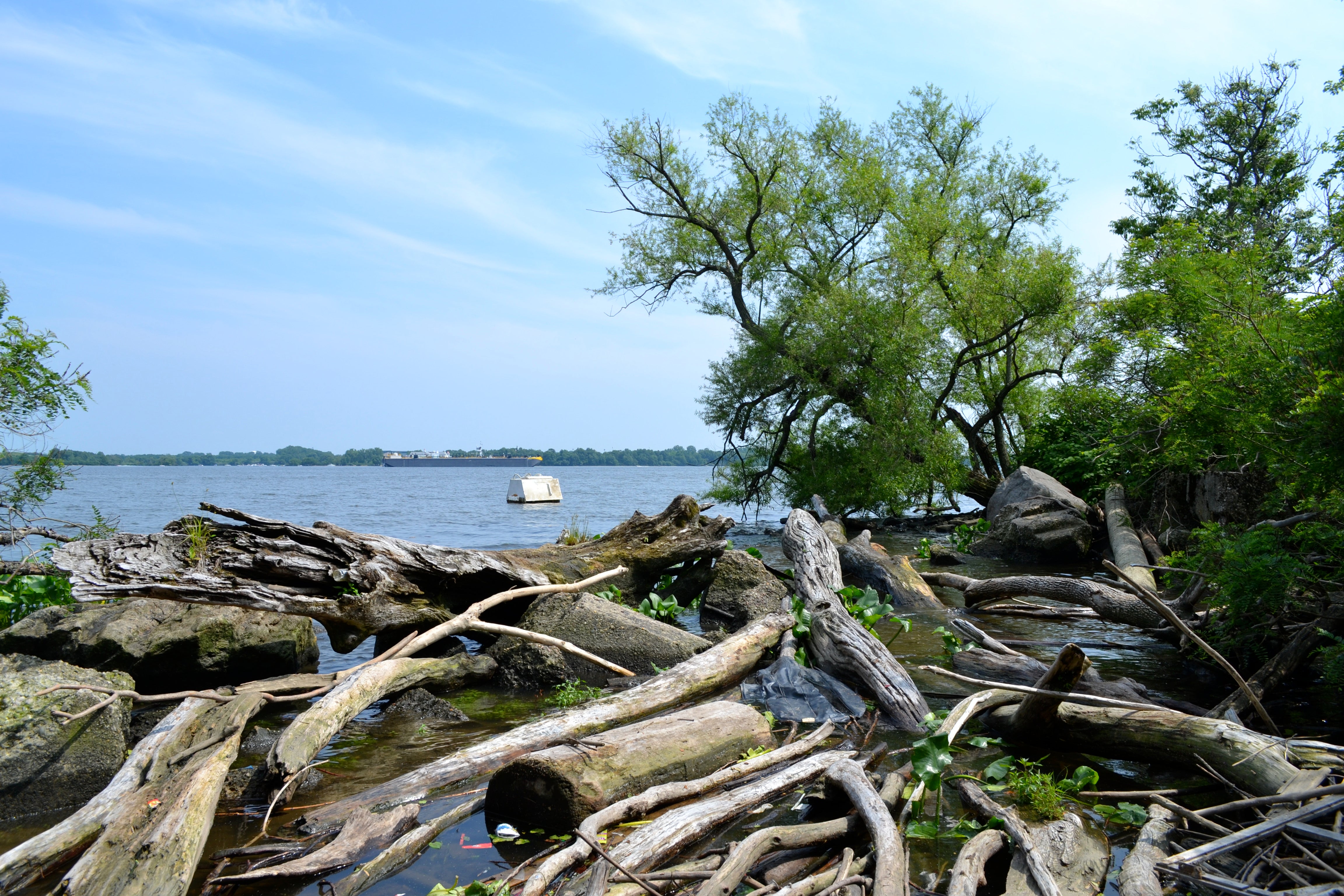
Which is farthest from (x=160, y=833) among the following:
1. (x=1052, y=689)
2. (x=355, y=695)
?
(x=1052, y=689)

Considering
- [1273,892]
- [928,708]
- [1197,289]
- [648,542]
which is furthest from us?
[648,542]

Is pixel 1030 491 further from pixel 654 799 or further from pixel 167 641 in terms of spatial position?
pixel 167 641

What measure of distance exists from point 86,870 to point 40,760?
5.97ft

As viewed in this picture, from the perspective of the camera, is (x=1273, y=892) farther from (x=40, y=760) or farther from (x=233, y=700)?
(x=40, y=760)

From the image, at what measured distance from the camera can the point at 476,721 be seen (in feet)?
21.5

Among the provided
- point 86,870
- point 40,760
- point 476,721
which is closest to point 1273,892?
point 86,870

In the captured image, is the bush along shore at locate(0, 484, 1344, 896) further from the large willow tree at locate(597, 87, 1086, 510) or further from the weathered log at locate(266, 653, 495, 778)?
the large willow tree at locate(597, 87, 1086, 510)

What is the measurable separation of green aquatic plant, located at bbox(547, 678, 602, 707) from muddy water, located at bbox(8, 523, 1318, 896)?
0.13 m

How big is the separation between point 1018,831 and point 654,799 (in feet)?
5.89

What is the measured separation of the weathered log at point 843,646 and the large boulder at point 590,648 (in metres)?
1.24

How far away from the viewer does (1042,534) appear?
52.0 feet

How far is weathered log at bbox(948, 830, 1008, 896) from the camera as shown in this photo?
321 cm

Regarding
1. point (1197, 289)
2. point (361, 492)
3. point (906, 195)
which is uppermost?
point (906, 195)

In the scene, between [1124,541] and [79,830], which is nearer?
[79,830]
